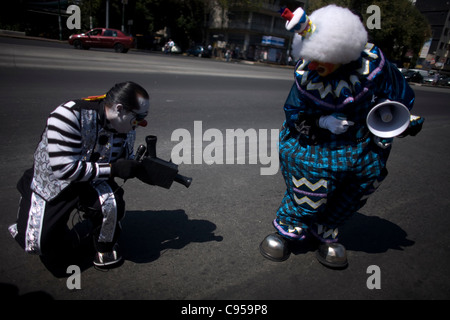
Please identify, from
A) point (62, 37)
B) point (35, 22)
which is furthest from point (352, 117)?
point (35, 22)

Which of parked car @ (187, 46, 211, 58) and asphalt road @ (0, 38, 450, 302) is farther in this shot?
parked car @ (187, 46, 211, 58)

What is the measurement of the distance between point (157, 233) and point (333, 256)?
4.55 ft

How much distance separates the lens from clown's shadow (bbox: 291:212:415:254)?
2553mm

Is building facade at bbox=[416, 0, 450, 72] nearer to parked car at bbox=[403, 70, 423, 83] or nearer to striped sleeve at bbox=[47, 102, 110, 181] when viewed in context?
parked car at bbox=[403, 70, 423, 83]

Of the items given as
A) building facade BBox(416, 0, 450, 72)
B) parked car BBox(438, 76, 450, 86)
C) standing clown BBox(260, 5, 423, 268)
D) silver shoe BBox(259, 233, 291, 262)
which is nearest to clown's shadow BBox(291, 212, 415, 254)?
silver shoe BBox(259, 233, 291, 262)

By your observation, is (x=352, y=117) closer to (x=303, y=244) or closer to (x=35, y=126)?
(x=303, y=244)

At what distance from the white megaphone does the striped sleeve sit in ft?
5.74

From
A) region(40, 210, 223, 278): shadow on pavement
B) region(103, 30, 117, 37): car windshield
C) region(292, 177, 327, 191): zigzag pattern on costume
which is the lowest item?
region(40, 210, 223, 278): shadow on pavement

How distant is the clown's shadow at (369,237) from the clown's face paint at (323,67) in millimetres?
1381

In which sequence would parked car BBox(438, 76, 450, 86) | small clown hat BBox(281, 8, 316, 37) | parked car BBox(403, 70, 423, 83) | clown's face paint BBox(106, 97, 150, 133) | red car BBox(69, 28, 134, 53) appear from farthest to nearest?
parked car BBox(438, 76, 450, 86), parked car BBox(403, 70, 423, 83), red car BBox(69, 28, 134, 53), clown's face paint BBox(106, 97, 150, 133), small clown hat BBox(281, 8, 316, 37)

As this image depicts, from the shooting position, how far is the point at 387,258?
8.05ft

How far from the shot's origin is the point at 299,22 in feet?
5.40

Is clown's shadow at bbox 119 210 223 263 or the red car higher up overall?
the red car

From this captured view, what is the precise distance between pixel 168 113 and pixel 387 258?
4832 millimetres
